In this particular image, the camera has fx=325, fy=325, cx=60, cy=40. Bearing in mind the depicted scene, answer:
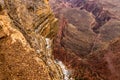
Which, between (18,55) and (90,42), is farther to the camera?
(90,42)

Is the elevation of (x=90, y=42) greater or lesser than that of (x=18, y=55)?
lesser

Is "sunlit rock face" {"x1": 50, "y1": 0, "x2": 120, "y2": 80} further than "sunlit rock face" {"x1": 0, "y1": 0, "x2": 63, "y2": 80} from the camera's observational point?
Yes

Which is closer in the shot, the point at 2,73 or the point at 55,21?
the point at 2,73

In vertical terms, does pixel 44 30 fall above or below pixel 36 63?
below

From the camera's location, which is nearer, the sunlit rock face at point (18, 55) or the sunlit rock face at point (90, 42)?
the sunlit rock face at point (18, 55)

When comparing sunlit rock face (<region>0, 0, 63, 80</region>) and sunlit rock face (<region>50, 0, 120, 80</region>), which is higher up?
sunlit rock face (<region>0, 0, 63, 80</region>)

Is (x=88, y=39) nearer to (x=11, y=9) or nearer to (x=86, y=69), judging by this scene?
(x=86, y=69)

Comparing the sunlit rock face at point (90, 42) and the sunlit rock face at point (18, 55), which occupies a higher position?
the sunlit rock face at point (18, 55)

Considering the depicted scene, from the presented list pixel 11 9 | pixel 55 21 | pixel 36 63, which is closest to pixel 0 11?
pixel 11 9
